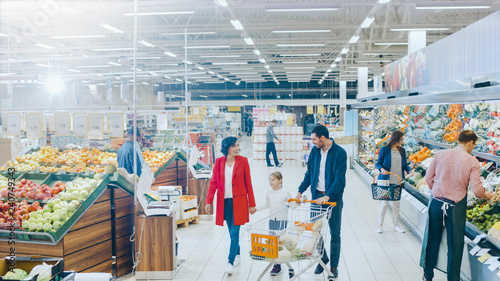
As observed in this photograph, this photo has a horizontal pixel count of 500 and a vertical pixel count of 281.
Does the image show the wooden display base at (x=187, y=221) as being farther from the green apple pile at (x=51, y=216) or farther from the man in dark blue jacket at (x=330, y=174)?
the man in dark blue jacket at (x=330, y=174)

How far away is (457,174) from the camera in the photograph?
4.12 metres

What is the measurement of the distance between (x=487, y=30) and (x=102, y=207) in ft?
16.4

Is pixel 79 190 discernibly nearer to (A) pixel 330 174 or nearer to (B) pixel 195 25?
(A) pixel 330 174

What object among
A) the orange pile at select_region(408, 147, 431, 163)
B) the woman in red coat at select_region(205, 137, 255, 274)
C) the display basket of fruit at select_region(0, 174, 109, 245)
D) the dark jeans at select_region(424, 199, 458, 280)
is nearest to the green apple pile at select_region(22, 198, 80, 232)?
the display basket of fruit at select_region(0, 174, 109, 245)

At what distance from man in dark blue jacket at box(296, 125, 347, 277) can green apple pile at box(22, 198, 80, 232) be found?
92.1 inches

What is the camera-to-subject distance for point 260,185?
11438mm

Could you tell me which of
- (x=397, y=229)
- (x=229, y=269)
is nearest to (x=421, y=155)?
(x=397, y=229)

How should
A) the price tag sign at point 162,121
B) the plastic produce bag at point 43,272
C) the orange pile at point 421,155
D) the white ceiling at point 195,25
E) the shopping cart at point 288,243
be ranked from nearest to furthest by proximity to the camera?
the plastic produce bag at point 43,272 < the shopping cart at point 288,243 < the orange pile at point 421,155 < the price tag sign at point 162,121 < the white ceiling at point 195,25

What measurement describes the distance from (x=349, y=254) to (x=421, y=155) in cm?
317

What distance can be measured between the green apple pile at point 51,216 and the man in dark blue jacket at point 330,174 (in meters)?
2.34

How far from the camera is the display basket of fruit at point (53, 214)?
13.7 feet

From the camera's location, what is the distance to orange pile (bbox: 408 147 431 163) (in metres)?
7.85

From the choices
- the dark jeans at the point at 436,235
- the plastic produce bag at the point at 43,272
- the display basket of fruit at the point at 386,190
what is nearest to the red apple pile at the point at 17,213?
the plastic produce bag at the point at 43,272

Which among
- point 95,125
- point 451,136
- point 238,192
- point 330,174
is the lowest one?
point 238,192
